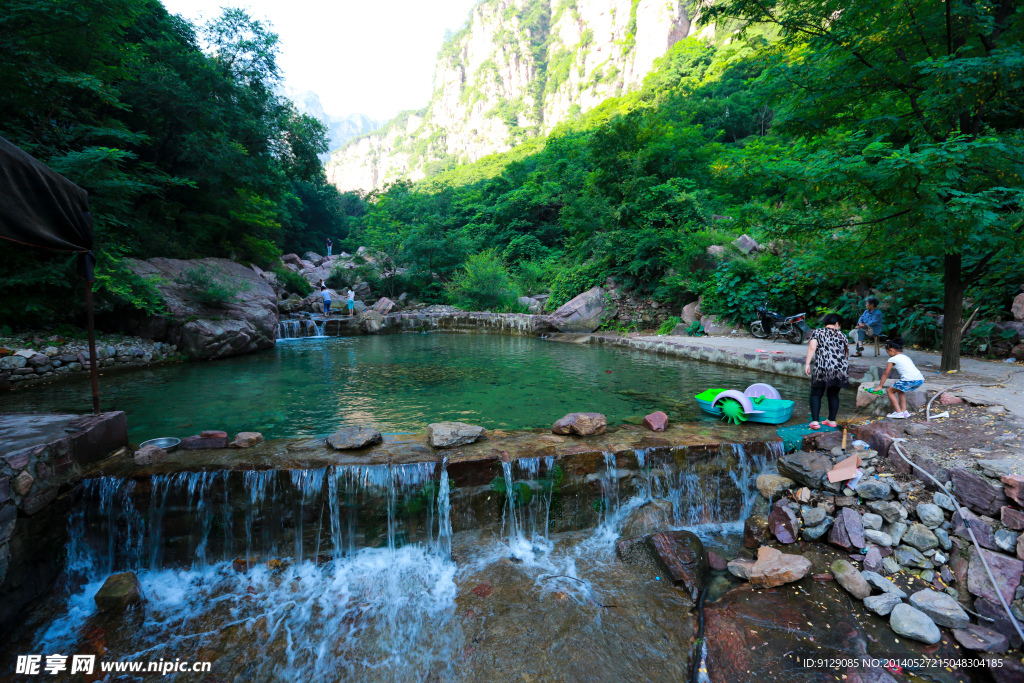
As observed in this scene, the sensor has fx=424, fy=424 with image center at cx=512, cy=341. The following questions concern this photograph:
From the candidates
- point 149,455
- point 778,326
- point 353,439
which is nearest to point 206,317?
point 149,455

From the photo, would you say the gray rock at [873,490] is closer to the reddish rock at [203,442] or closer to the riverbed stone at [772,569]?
the riverbed stone at [772,569]

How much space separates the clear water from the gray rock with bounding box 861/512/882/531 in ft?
7.86

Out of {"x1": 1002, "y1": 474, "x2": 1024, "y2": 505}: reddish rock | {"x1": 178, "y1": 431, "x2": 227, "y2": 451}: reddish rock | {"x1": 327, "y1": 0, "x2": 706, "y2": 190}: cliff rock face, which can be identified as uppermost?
{"x1": 327, "y1": 0, "x2": 706, "y2": 190}: cliff rock face

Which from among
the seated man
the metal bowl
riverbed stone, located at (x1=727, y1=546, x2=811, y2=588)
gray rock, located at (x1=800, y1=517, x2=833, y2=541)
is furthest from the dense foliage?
the seated man

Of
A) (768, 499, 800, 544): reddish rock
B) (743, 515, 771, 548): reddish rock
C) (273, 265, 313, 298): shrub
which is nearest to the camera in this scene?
(768, 499, 800, 544): reddish rock

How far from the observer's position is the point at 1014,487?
295 cm

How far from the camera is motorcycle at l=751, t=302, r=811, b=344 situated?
10.5 metres

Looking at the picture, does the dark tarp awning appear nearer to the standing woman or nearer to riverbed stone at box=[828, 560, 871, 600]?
riverbed stone at box=[828, 560, 871, 600]

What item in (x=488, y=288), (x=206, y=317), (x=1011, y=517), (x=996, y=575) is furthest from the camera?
(x=488, y=288)

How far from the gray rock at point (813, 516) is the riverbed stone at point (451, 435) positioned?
3.13 meters

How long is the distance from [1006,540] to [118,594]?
6480 mm

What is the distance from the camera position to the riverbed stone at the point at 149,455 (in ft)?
13.4

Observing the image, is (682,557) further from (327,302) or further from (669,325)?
(327,302)

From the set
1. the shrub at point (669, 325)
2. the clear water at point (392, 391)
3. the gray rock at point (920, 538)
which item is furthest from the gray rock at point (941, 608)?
the shrub at point (669, 325)
